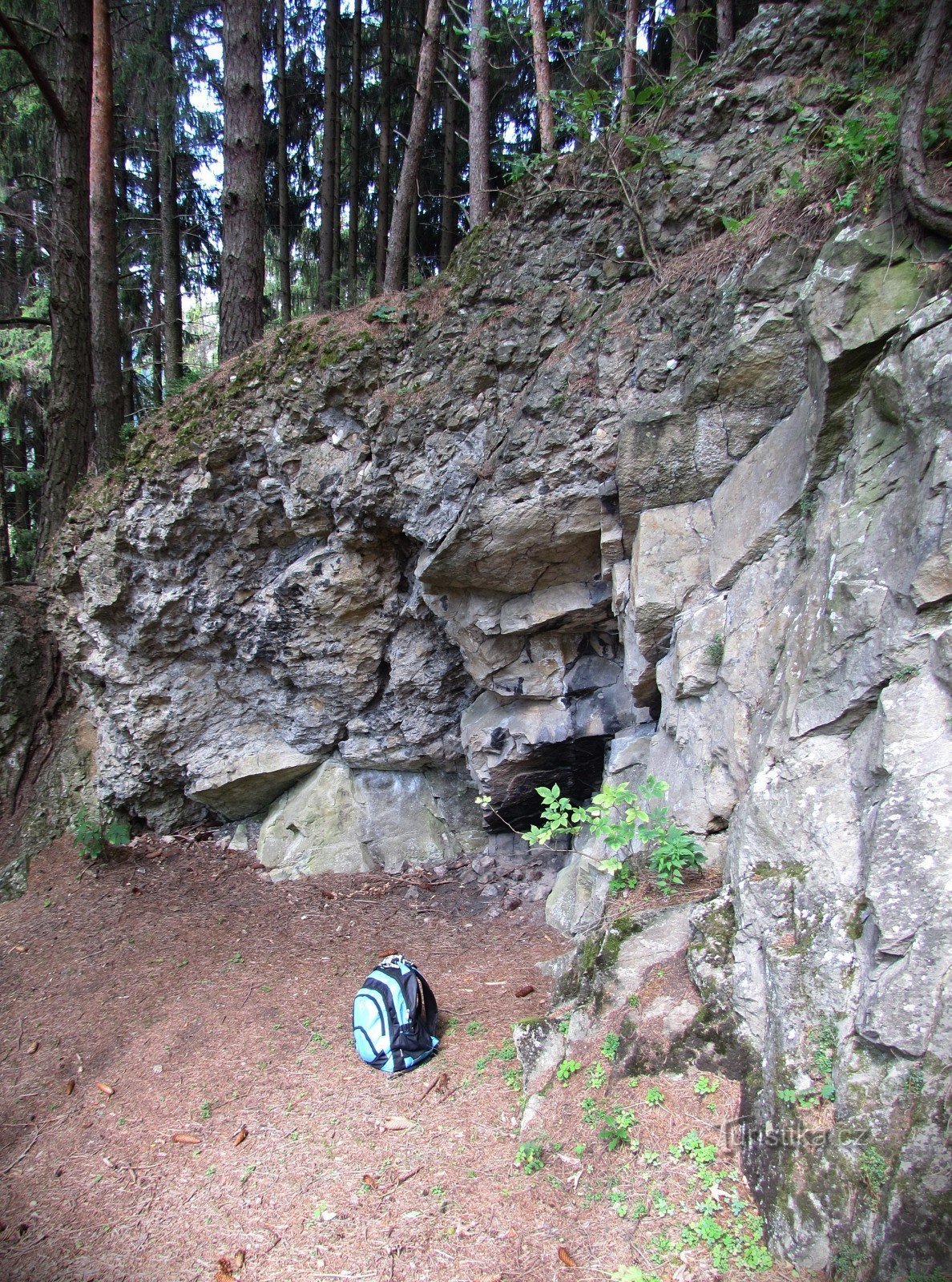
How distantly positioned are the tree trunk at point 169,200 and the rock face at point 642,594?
541 centimetres

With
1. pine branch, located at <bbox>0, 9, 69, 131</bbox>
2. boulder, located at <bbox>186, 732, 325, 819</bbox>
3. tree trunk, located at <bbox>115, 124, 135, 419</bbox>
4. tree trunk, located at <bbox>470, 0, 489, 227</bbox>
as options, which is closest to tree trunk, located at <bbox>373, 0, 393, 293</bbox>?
tree trunk, located at <bbox>470, 0, 489, 227</bbox>

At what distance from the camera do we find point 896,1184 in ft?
6.79

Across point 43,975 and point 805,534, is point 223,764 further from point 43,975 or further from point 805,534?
point 805,534

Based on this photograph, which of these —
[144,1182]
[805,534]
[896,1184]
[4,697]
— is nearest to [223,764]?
[4,697]

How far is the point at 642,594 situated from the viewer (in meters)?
4.75

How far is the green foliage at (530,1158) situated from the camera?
3.08 metres

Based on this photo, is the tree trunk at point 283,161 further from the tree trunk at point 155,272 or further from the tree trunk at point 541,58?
the tree trunk at point 541,58

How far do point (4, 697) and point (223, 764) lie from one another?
2612 millimetres

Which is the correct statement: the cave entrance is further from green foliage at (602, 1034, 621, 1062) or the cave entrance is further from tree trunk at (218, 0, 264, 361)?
tree trunk at (218, 0, 264, 361)

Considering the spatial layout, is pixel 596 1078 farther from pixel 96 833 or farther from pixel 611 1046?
pixel 96 833

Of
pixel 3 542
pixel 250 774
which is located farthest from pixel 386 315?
pixel 3 542

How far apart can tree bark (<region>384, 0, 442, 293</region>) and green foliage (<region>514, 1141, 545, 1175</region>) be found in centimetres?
814

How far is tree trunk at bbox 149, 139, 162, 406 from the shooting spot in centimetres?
1336

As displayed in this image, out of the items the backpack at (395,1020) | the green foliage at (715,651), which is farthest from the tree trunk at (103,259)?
the green foliage at (715,651)
